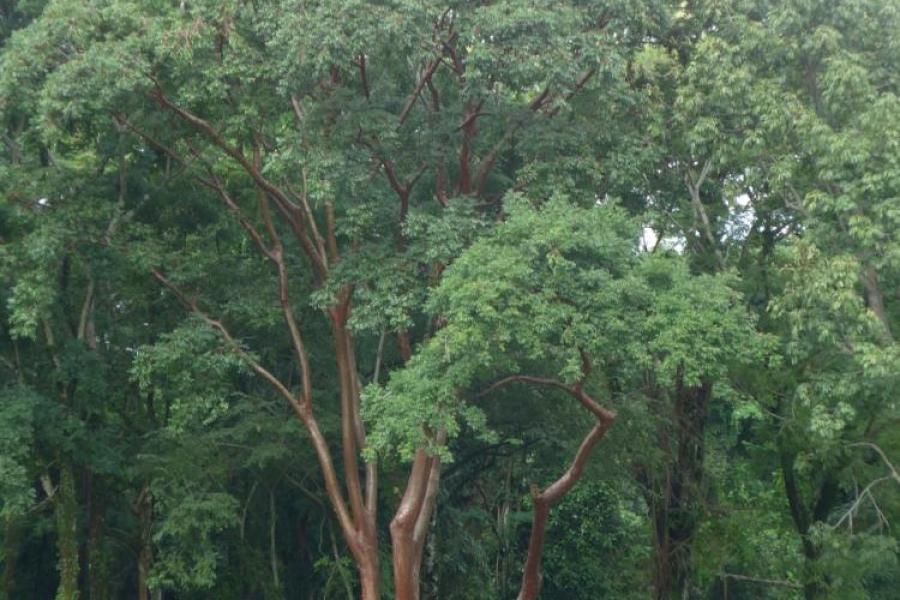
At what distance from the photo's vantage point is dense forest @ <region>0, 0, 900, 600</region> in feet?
47.2

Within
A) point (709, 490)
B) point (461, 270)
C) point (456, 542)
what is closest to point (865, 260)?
point (461, 270)

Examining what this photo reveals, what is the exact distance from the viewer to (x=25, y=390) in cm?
1723

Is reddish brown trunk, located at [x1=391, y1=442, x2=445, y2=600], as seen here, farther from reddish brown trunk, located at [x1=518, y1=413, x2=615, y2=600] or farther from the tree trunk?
the tree trunk

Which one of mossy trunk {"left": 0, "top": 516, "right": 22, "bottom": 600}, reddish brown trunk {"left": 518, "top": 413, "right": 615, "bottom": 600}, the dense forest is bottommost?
reddish brown trunk {"left": 518, "top": 413, "right": 615, "bottom": 600}

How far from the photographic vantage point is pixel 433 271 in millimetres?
15711

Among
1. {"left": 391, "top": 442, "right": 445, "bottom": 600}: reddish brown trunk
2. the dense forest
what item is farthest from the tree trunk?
{"left": 391, "top": 442, "right": 445, "bottom": 600}: reddish brown trunk

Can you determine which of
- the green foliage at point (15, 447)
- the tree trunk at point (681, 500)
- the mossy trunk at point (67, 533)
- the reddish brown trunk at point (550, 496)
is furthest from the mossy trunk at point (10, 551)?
the tree trunk at point (681, 500)

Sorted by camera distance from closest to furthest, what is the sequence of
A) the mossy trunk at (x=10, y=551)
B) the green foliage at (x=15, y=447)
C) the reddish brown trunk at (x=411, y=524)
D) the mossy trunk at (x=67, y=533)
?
the green foliage at (x=15, y=447) < the reddish brown trunk at (x=411, y=524) < the mossy trunk at (x=67, y=533) < the mossy trunk at (x=10, y=551)

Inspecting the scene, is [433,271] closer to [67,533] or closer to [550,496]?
[550,496]

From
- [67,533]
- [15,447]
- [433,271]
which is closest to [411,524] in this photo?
[433,271]

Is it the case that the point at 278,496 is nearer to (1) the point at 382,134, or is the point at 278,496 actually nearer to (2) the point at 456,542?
(2) the point at 456,542

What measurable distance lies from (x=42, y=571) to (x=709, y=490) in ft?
38.8

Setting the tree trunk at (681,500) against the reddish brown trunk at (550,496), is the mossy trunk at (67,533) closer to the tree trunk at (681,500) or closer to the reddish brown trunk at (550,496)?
the reddish brown trunk at (550,496)

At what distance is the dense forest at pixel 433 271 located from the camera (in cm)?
1438
